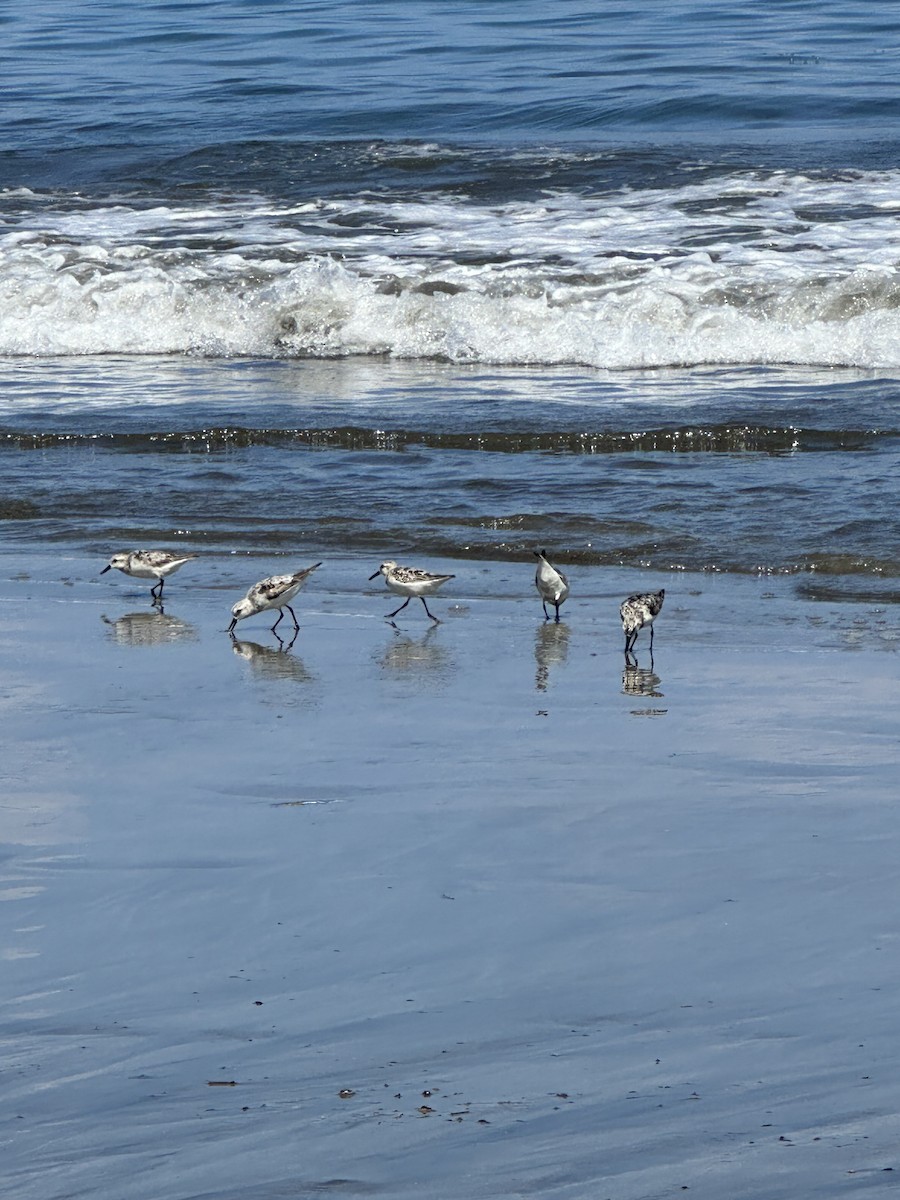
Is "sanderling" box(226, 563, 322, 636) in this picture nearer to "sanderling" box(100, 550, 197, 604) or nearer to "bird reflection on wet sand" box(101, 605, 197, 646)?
"bird reflection on wet sand" box(101, 605, 197, 646)

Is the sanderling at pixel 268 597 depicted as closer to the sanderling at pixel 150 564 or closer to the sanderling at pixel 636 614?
the sanderling at pixel 150 564

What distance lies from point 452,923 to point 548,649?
2.93m

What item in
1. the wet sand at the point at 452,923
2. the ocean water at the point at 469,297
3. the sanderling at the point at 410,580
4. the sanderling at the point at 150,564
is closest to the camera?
the wet sand at the point at 452,923

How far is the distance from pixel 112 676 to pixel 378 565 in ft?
7.03

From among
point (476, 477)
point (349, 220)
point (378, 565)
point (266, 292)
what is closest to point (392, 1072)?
point (378, 565)

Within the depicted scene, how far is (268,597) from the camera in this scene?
7203 mm

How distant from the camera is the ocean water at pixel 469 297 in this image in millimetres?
9234

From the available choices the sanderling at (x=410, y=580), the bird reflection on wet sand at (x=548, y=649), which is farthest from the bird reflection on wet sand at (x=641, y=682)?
the sanderling at (x=410, y=580)

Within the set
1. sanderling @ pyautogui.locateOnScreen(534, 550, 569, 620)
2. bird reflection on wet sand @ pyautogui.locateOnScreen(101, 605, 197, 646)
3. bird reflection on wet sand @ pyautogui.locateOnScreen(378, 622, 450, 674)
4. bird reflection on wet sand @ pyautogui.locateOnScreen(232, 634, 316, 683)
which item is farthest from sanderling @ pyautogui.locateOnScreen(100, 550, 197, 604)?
sanderling @ pyautogui.locateOnScreen(534, 550, 569, 620)

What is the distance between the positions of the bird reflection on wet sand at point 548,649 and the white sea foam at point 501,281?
20.0ft

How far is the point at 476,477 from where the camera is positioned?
977 cm

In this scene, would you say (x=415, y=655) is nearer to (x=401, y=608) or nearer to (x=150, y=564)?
(x=401, y=608)

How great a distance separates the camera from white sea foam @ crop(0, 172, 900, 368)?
43.5 feet

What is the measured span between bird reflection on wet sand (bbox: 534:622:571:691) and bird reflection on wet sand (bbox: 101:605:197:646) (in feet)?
4.81
